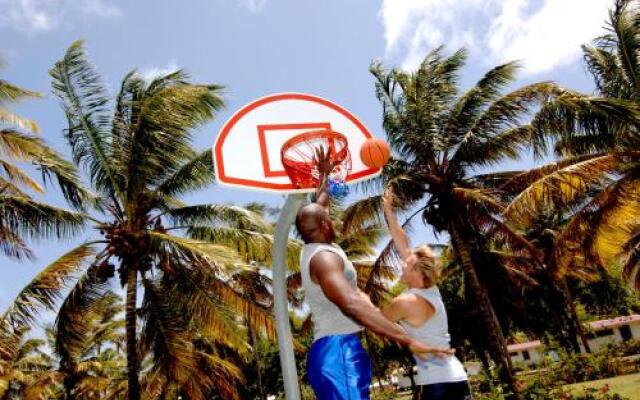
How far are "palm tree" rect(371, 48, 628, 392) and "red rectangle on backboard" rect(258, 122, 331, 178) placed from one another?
9.55m

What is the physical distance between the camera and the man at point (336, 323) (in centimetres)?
240

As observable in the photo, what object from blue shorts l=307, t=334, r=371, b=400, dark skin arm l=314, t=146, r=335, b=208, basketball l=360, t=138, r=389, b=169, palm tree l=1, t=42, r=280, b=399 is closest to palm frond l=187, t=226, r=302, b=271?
palm tree l=1, t=42, r=280, b=399

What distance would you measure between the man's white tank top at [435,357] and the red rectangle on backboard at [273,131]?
1.63m

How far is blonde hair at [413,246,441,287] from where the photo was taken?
316cm

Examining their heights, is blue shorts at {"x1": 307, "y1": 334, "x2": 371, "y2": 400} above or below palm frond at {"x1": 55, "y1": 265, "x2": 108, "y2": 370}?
below

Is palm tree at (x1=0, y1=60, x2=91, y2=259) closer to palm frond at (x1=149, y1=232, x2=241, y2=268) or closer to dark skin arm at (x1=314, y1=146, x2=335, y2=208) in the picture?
palm frond at (x1=149, y1=232, x2=241, y2=268)

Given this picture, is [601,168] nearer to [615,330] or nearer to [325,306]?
[325,306]

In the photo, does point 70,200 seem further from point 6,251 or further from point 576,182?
point 576,182

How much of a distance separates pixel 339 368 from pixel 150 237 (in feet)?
32.1

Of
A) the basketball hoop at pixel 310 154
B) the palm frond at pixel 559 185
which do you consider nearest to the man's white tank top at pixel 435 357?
the basketball hoop at pixel 310 154

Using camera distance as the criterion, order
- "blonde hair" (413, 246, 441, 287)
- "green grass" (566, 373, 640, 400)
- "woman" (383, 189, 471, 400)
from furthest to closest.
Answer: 1. "green grass" (566, 373, 640, 400)
2. "blonde hair" (413, 246, 441, 287)
3. "woman" (383, 189, 471, 400)

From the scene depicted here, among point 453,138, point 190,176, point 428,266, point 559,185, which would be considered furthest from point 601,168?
point 428,266

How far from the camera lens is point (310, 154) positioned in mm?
3990

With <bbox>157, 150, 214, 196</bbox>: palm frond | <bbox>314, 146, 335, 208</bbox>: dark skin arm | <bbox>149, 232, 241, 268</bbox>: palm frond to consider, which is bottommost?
<bbox>314, 146, 335, 208</bbox>: dark skin arm
